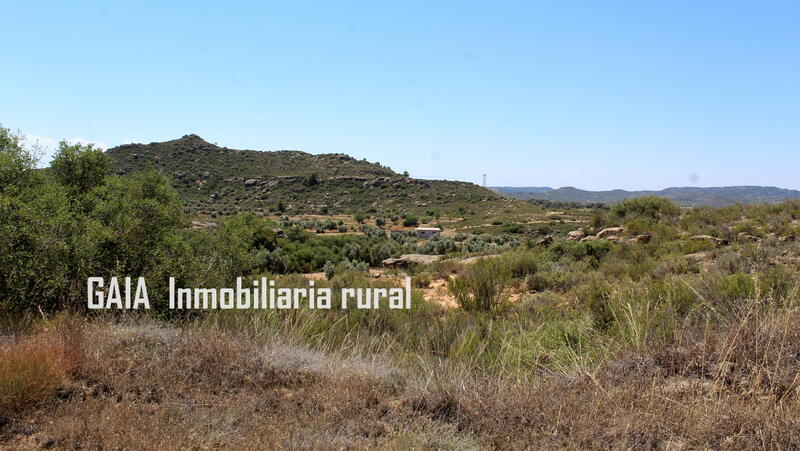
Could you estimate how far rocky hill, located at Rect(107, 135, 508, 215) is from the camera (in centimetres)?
5853

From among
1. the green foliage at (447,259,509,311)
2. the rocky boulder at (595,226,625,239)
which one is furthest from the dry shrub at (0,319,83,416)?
the rocky boulder at (595,226,625,239)

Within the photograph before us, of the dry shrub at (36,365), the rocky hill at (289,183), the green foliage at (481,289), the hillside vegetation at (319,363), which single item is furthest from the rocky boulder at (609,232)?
the rocky hill at (289,183)

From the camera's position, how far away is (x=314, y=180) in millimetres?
68250

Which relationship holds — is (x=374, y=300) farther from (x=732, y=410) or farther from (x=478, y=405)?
(x=732, y=410)

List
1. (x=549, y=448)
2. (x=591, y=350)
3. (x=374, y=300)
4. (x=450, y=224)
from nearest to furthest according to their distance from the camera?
1. (x=549, y=448)
2. (x=591, y=350)
3. (x=374, y=300)
4. (x=450, y=224)

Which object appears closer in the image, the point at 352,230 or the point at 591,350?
the point at 591,350

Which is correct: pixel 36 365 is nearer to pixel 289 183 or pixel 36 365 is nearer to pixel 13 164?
pixel 13 164

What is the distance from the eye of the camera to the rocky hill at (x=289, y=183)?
5853 centimetres

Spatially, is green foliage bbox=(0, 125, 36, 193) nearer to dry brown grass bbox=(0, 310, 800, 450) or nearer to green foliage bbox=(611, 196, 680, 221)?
dry brown grass bbox=(0, 310, 800, 450)

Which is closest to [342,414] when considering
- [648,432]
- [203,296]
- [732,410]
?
[648,432]

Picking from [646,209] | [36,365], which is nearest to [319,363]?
[36,365]

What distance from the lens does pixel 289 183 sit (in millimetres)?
67750

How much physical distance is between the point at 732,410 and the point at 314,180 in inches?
2667

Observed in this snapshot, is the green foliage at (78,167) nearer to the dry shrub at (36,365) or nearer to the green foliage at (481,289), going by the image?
the dry shrub at (36,365)
